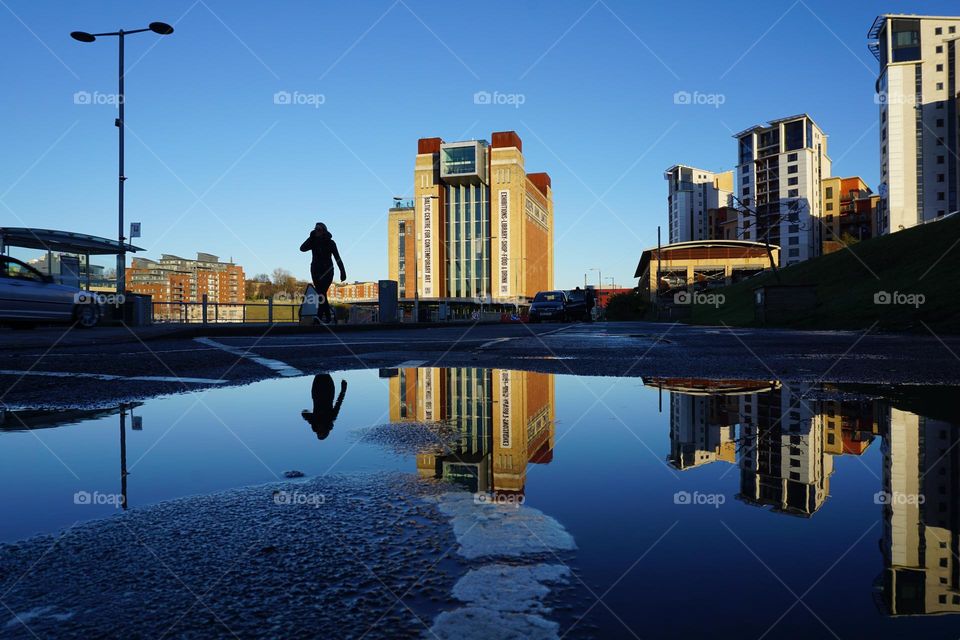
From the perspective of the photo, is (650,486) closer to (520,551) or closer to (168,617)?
(520,551)

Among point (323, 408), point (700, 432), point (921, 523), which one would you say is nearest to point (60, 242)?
point (323, 408)

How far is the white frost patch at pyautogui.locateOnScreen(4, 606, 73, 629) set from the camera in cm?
132

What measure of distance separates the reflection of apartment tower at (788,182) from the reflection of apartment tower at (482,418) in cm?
12134

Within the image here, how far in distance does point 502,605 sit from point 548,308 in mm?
33077

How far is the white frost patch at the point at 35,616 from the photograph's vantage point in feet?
4.33

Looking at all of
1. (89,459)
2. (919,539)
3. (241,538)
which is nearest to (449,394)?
(89,459)

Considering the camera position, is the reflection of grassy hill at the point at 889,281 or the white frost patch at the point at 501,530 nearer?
the white frost patch at the point at 501,530

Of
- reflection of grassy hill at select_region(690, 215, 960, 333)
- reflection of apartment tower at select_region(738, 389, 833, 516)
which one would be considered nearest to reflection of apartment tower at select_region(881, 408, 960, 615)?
reflection of apartment tower at select_region(738, 389, 833, 516)

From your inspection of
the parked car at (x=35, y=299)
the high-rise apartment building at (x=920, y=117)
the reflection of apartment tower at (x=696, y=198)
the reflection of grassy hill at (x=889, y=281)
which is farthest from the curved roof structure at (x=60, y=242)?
the reflection of apartment tower at (x=696, y=198)

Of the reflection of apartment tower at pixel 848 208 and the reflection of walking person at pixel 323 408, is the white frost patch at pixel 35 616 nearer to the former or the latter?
the reflection of walking person at pixel 323 408

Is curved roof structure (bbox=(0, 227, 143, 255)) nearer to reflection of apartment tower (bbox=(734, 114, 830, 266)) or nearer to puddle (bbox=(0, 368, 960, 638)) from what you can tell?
puddle (bbox=(0, 368, 960, 638))

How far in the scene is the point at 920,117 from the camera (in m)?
85.8

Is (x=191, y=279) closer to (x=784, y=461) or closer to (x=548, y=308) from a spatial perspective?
(x=548, y=308)

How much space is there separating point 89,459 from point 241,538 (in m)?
1.46
